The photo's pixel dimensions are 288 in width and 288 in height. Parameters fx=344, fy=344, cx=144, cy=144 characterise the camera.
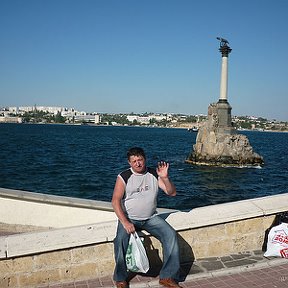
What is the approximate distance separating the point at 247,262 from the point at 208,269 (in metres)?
0.56

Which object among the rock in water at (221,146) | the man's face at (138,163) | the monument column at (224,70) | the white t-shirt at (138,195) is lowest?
the rock in water at (221,146)

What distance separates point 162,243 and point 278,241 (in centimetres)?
169

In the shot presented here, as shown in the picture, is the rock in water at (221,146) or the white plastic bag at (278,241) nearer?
the white plastic bag at (278,241)

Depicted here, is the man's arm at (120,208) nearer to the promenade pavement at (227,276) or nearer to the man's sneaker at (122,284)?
the man's sneaker at (122,284)

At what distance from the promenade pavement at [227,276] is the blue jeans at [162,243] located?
0.63 ft

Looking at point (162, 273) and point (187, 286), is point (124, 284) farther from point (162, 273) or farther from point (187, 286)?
point (187, 286)

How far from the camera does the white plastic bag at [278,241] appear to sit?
15.1ft

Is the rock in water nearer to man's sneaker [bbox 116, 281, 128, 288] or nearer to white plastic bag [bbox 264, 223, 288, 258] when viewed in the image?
Result: white plastic bag [bbox 264, 223, 288, 258]

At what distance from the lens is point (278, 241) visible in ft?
15.2

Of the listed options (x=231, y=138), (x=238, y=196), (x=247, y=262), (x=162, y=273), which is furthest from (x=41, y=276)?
(x=231, y=138)

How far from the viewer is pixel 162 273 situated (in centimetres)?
396

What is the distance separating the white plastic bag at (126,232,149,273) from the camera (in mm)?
3896

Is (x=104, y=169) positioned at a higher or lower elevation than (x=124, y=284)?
lower

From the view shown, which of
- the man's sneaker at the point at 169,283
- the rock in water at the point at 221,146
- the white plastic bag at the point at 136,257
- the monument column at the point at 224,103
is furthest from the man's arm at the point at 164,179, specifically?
the monument column at the point at 224,103
